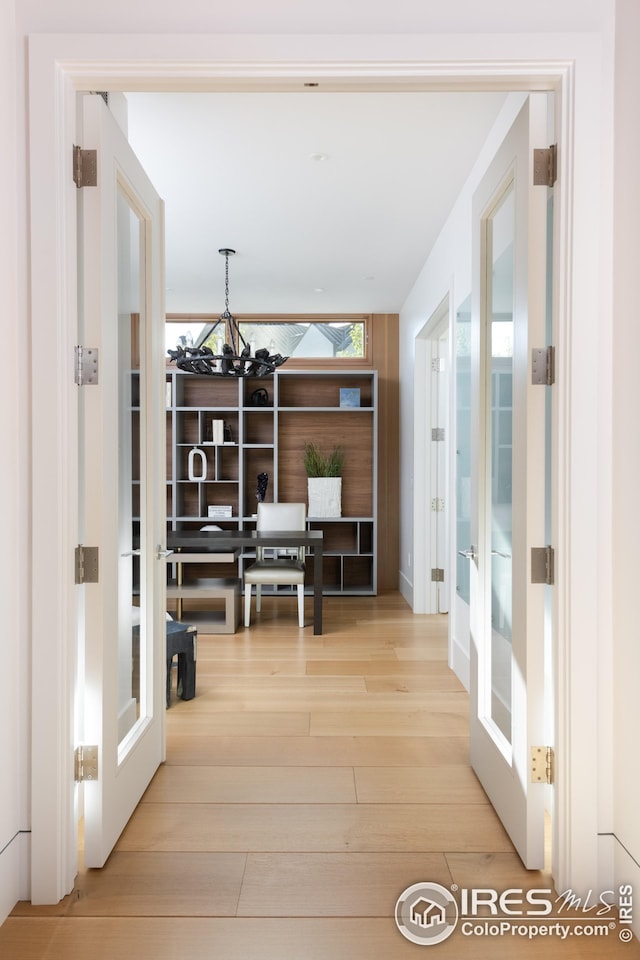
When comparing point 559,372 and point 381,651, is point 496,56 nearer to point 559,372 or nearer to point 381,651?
point 559,372

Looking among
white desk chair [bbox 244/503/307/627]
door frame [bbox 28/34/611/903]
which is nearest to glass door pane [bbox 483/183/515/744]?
door frame [bbox 28/34/611/903]

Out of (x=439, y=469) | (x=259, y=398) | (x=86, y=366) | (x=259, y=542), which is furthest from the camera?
(x=259, y=398)

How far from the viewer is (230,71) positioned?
1.81m

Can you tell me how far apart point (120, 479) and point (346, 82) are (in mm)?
1334

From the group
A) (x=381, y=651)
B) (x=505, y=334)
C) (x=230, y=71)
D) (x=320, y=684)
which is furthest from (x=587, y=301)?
(x=381, y=651)

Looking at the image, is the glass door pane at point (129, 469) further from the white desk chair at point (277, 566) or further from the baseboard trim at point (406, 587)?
the baseboard trim at point (406, 587)

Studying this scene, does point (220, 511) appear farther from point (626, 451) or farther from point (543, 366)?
point (626, 451)

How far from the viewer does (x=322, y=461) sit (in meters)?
7.00

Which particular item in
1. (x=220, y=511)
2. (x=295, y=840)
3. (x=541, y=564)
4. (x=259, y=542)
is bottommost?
(x=295, y=840)

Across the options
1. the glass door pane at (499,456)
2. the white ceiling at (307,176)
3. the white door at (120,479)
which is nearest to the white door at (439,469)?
the white ceiling at (307,176)

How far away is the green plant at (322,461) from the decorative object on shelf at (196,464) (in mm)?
1027

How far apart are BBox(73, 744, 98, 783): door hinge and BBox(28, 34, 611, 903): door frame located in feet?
0.23

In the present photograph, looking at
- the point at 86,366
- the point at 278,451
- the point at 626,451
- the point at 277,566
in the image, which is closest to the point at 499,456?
the point at 626,451

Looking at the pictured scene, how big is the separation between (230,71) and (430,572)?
440 cm
